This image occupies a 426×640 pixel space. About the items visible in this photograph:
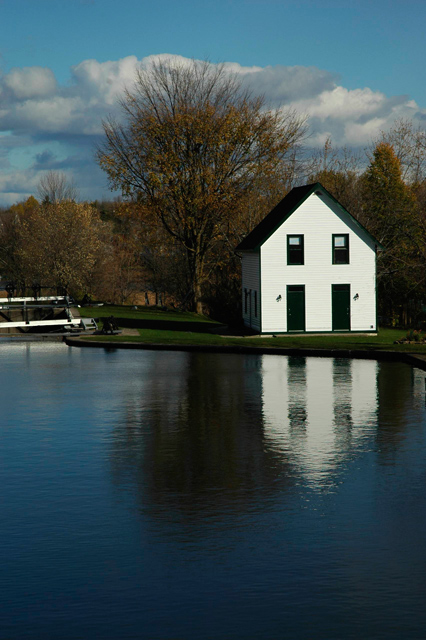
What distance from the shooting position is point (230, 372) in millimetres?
25281

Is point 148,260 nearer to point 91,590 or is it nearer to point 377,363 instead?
point 377,363

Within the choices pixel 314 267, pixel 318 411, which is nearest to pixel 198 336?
pixel 314 267

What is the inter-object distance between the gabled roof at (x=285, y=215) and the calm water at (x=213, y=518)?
2409cm

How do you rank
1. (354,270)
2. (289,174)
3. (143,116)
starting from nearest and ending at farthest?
(354,270) → (143,116) → (289,174)

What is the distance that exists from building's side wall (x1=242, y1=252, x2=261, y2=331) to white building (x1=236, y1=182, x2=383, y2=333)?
570 mm

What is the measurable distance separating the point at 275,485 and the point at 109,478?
208 centimetres

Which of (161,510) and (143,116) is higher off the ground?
(143,116)

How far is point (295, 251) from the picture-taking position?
4303 centimetres

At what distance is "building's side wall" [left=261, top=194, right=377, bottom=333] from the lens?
140ft

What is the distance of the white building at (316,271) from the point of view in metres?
42.7

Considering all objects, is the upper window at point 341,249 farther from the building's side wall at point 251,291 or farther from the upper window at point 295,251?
the building's side wall at point 251,291

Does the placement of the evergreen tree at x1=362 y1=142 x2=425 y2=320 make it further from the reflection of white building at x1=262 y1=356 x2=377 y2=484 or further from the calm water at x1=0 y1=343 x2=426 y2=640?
the calm water at x1=0 y1=343 x2=426 y2=640

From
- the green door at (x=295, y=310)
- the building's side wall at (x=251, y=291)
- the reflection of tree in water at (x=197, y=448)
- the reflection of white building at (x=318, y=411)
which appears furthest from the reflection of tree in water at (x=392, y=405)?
the building's side wall at (x=251, y=291)

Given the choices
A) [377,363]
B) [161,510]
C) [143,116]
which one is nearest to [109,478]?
[161,510]
